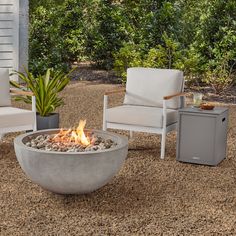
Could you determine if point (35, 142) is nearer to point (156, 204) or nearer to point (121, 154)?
point (121, 154)

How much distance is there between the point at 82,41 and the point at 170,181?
8.63 metres

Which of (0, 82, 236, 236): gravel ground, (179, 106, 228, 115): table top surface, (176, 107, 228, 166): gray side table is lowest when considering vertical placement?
(0, 82, 236, 236): gravel ground

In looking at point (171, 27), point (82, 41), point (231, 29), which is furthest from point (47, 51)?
point (231, 29)

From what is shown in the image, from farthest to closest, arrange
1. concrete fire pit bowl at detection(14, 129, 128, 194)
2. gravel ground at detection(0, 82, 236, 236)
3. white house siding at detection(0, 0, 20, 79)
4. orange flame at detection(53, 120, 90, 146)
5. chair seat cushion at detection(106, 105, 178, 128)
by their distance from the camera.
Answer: white house siding at detection(0, 0, 20, 79) < chair seat cushion at detection(106, 105, 178, 128) < orange flame at detection(53, 120, 90, 146) < concrete fire pit bowl at detection(14, 129, 128, 194) < gravel ground at detection(0, 82, 236, 236)

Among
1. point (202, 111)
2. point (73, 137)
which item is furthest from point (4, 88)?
point (202, 111)

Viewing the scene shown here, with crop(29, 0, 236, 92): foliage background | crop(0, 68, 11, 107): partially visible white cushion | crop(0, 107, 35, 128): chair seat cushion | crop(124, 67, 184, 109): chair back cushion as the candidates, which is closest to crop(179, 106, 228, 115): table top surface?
crop(124, 67, 184, 109): chair back cushion

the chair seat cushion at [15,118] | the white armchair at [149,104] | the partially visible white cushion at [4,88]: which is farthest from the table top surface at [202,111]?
the partially visible white cushion at [4,88]

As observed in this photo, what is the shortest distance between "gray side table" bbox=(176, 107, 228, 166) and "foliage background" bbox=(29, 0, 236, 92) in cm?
462

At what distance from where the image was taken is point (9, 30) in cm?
1072

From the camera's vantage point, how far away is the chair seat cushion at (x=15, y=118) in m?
5.37

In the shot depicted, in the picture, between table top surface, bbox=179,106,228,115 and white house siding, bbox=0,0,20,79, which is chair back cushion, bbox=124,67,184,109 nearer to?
table top surface, bbox=179,106,228,115

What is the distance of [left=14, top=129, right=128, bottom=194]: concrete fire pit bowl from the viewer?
4.01 metres

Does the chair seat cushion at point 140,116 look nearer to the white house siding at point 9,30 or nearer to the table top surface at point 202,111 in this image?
the table top surface at point 202,111

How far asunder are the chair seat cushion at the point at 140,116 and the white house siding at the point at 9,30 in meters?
5.47
